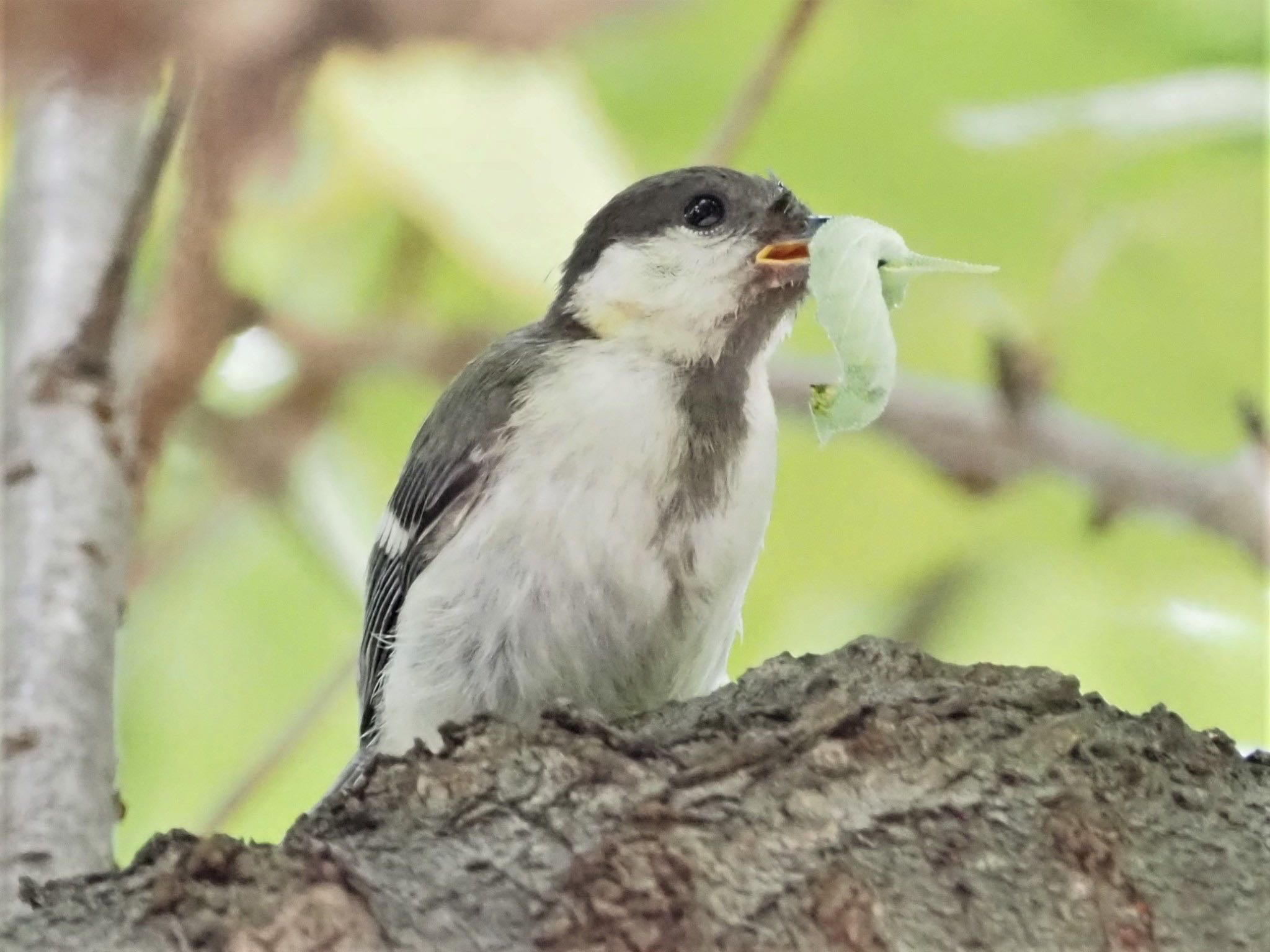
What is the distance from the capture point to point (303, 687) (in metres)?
2.12

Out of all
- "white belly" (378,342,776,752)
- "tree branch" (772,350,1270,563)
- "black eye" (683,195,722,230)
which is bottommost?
"white belly" (378,342,776,752)

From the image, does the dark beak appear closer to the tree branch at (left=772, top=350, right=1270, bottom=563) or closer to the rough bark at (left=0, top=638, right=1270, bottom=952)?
the tree branch at (left=772, top=350, right=1270, bottom=563)

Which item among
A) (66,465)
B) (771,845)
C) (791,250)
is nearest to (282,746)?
(66,465)

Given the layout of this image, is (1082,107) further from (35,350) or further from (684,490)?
(35,350)

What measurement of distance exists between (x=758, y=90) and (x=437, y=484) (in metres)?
0.68

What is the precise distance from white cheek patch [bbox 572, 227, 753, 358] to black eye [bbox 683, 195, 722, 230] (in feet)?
0.04

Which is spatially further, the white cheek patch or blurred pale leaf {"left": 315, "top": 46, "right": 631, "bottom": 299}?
blurred pale leaf {"left": 315, "top": 46, "right": 631, "bottom": 299}

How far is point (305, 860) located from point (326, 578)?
132 centimetres

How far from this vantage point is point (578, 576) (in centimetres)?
124

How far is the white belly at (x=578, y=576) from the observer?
1241 mm

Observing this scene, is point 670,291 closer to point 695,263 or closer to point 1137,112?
point 695,263

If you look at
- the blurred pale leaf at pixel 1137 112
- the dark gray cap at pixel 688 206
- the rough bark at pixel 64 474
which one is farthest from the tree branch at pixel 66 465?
the blurred pale leaf at pixel 1137 112

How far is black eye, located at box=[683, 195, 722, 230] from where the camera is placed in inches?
56.3

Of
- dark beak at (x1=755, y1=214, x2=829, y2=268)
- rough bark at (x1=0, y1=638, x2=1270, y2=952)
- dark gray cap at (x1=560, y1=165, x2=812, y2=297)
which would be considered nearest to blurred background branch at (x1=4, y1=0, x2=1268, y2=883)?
dark gray cap at (x1=560, y1=165, x2=812, y2=297)
